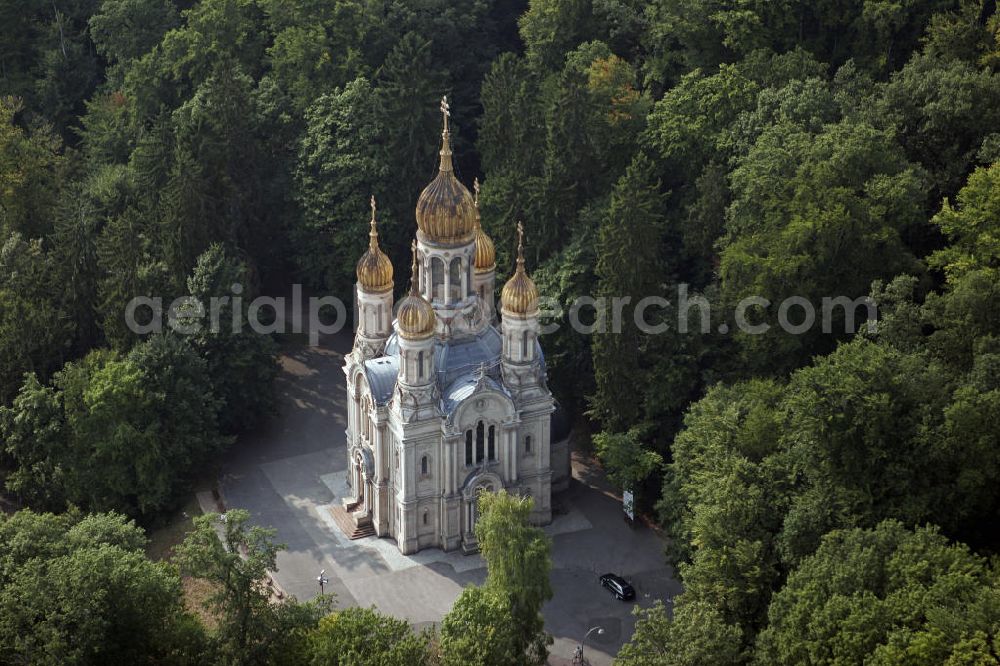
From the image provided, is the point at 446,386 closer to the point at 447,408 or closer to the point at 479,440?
the point at 447,408

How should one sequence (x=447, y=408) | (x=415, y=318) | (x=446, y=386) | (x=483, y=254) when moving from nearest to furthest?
(x=415, y=318), (x=447, y=408), (x=446, y=386), (x=483, y=254)

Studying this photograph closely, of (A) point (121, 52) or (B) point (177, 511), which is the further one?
(A) point (121, 52)

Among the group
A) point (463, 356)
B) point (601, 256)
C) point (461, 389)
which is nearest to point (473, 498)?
point (461, 389)

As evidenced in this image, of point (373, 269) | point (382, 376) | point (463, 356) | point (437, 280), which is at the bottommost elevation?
point (382, 376)

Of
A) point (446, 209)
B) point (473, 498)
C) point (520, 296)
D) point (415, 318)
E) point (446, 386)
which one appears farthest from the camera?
point (473, 498)

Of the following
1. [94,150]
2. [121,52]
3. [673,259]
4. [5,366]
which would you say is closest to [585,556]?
[673,259]

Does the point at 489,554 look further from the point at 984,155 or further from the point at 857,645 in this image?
the point at 984,155

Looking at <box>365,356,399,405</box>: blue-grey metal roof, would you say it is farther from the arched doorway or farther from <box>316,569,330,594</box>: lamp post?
<box>316,569,330,594</box>: lamp post
